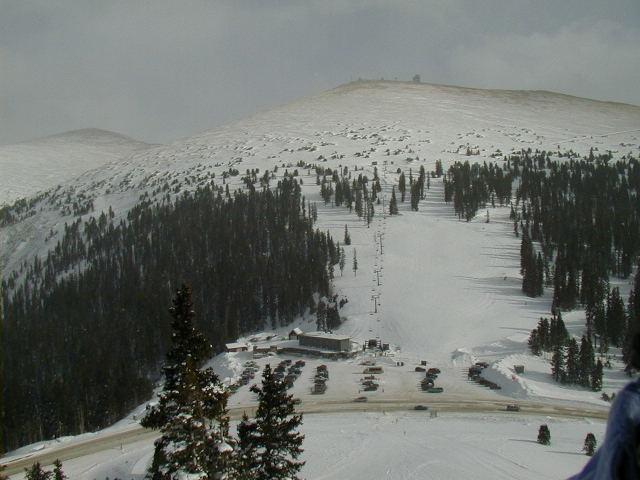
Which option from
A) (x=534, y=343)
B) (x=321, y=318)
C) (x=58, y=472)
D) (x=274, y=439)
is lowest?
(x=321, y=318)

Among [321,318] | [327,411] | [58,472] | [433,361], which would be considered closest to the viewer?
[58,472]

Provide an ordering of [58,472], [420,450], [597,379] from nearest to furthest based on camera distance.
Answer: [58,472] < [420,450] < [597,379]

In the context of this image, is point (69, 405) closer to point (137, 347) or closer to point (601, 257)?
point (137, 347)

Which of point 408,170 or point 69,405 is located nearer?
point 69,405

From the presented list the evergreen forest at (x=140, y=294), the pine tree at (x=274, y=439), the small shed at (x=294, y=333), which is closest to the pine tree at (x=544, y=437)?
the pine tree at (x=274, y=439)

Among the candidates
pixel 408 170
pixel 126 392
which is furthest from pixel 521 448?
pixel 408 170

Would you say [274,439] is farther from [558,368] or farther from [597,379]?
[558,368]

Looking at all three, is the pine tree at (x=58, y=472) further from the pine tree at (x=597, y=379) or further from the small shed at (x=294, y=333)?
the small shed at (x=294, y=333)

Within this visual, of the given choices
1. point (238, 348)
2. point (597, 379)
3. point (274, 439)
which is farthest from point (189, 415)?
point (238, 348)
